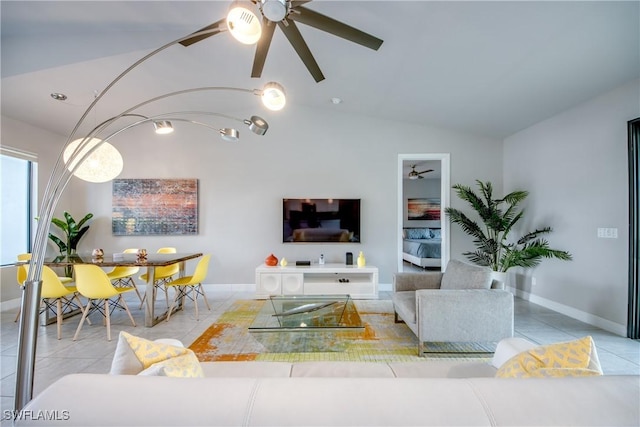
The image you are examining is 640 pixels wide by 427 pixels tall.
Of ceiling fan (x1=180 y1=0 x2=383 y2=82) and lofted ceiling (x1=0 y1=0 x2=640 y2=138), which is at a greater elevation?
lofted ceiling (x1=0 y1=0 x2=640 y2=138)

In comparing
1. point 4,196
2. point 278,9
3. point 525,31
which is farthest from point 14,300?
point 525,31

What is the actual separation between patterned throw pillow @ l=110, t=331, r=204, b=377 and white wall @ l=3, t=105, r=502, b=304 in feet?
12.3

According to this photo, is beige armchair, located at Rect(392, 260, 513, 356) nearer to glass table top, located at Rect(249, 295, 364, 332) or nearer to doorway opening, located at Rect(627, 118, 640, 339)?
glass table top, located at Rect(249, 295, 364, 332)

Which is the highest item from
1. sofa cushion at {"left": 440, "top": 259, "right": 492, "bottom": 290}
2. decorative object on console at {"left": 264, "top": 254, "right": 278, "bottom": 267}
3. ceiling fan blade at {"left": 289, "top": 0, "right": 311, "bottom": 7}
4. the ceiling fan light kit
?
ceiling fan blade at {"left": 289, "top": 0, "right": 311, "bottom": 7}

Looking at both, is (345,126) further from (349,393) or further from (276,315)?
(349,393)

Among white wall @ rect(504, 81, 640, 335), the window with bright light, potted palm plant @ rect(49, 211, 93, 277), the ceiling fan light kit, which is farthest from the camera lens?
potted palm plant @ rect(49, 211, 93, 277)

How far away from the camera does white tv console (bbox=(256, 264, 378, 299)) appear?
4.28 m

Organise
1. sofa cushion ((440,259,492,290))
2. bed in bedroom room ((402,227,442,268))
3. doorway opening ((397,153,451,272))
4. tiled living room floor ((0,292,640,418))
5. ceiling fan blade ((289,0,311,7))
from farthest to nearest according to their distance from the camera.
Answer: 1. doorway opening ((397,153,451,272))
2. bed in bedroom room ((402,227,442,268))
3. sofa cushion ((440,259,492,290))
4. tiled living room floor ((0,292,640,418))
5. ceiling fan blade ((289,0,311,7))

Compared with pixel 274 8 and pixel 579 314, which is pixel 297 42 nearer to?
pixel 274 8

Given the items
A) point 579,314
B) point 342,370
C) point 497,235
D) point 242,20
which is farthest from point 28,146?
point 579,314

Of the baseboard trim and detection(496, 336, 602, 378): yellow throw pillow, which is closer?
detection(496, 336, 602, 378): yellow throw pillow

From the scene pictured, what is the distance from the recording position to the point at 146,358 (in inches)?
40.8

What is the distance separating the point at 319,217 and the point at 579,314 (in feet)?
11.8

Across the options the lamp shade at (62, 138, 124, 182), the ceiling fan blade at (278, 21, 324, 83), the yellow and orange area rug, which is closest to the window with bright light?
the lamp shade at (62, 138, 124, 182)
